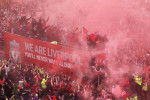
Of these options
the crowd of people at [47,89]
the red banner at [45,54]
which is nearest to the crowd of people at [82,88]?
the crowd of people at [47,89]

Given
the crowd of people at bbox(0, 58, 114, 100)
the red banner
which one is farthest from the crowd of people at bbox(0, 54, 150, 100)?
the red banner

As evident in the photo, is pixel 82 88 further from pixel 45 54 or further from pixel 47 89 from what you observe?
pixel 45 54

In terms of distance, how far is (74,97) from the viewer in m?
4.98

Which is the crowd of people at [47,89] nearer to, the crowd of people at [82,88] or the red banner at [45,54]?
the crowd of people at [82,88]

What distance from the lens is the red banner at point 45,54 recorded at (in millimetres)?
5692

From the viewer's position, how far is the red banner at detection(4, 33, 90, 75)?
5.69 meters

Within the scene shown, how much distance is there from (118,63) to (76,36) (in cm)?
123

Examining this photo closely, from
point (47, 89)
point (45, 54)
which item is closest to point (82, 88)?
point (47, 89)

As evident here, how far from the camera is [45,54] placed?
21.3 ft

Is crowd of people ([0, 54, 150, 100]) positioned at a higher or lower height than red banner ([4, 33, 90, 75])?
lower

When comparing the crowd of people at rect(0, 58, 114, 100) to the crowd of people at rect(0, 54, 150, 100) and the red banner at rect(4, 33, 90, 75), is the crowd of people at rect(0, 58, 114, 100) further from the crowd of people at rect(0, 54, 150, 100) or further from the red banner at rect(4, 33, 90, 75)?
the red banner at rect(4, 33, 90, 75)

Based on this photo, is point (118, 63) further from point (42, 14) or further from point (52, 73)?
point (42, 14)

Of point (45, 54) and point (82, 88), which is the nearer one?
point (82, 88)

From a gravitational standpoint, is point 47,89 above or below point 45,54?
below
